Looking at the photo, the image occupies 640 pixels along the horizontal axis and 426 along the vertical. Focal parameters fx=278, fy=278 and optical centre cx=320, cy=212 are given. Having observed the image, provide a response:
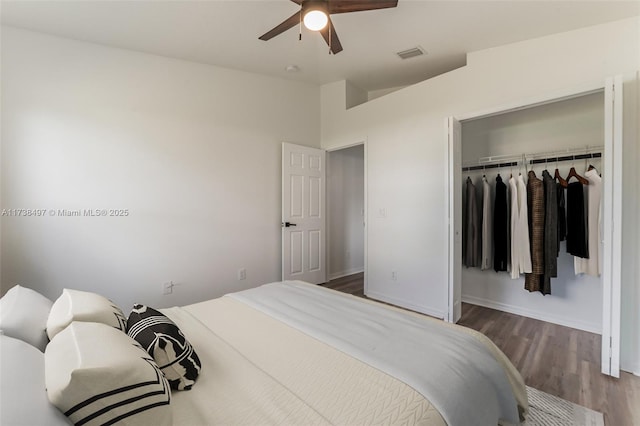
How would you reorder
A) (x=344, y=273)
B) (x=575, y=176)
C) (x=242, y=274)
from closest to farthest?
(x=575, y=176) < (x=242, y=274) < (x=344, y=273)

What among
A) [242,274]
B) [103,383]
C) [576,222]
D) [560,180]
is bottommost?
[242,274]

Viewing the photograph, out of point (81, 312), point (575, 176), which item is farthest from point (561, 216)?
point (81, 312)

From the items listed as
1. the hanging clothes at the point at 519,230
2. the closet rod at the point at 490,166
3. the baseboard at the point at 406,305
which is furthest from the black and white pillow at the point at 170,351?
the closet rod at the point at 490,166

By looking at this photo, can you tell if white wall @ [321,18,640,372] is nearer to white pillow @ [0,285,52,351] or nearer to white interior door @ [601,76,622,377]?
white interior door @ [601,76,622,377]

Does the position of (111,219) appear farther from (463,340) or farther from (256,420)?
(463,340)

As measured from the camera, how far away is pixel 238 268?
11.3ft

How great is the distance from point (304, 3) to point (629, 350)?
3279 millimetres

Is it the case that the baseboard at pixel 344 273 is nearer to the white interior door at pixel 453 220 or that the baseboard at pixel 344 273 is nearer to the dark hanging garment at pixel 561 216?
the white interior door at pixel 453 220

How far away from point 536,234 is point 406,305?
1.53 metres

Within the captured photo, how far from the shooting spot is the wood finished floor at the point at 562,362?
169 cm

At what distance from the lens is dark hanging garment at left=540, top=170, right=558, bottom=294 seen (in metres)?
2.65

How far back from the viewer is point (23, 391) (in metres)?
0.67

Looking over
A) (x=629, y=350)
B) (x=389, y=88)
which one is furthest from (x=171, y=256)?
(x=629, y=350)

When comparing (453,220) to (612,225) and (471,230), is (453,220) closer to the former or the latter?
(471,230)
